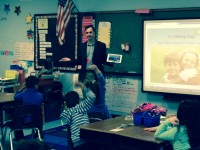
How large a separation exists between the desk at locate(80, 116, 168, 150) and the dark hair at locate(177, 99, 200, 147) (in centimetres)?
23

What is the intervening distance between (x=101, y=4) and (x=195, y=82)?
2.05 meters

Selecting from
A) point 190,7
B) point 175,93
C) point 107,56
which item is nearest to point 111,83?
point 107,56

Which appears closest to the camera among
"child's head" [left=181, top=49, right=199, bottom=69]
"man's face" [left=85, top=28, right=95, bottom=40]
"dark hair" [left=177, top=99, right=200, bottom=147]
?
"dark hair" [left=177, top=99, right=200, bottom=147]

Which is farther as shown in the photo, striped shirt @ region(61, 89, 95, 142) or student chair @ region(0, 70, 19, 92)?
student chair @ region(0, 70, 19, 92)

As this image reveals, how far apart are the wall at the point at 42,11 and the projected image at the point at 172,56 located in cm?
26

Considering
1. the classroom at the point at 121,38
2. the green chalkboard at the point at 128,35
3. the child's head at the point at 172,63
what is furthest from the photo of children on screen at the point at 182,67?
the green chalkboard at the point at 128,35

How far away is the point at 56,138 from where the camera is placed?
227 inches

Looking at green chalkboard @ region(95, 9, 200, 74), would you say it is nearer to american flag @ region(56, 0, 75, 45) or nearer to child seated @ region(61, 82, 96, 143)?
american flag @ region(56, 0, 75, 45)

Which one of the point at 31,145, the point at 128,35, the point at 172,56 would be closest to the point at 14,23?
the point at 128,35

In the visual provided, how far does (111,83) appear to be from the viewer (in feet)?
20.3

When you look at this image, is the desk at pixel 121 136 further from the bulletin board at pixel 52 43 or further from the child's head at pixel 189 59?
the bulletin board at pixel 52 43

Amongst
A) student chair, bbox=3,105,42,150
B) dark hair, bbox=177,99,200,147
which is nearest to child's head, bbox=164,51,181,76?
student chair, bbox=3,105,42,150

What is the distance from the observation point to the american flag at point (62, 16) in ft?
21.5

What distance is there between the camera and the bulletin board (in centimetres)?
661
